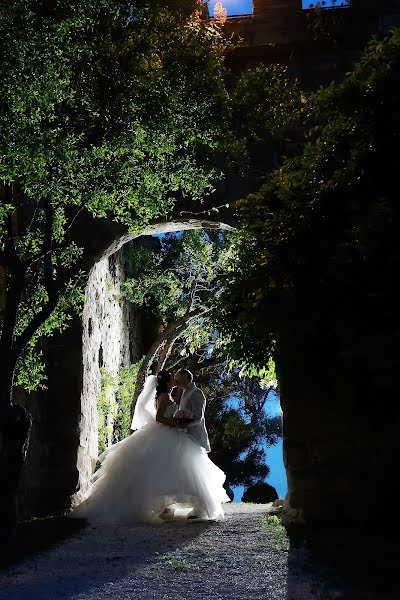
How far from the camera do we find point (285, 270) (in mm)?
5805

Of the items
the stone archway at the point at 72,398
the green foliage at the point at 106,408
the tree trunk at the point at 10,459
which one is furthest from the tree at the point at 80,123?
the green foliage at the point at 106,408

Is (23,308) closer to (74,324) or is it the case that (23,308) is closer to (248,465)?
(74,324)

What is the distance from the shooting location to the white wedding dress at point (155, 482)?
6.73 meters

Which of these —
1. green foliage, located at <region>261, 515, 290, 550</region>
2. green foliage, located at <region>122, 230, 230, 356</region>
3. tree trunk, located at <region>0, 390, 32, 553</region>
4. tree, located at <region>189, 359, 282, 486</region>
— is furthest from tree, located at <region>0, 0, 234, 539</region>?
tree, located at <region>189, 359, 282, 486</region>

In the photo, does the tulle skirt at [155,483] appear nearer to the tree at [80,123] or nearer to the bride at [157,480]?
the bride at [157,480]

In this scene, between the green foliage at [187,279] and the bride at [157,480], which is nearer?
the bride at [157,480]

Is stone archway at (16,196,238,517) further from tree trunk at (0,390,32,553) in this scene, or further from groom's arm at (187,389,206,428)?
tree trunk at (0,390,32,553)

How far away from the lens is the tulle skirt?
22.1 ft

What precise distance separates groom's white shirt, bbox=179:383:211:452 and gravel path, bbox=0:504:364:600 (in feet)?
5.31

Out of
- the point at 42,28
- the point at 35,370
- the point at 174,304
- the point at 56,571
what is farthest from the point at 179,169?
the point at 174,304

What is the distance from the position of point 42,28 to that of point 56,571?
13.6 ft

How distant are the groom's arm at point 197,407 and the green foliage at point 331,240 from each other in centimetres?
112

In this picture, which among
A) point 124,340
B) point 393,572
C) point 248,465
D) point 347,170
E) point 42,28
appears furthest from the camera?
point 248,465

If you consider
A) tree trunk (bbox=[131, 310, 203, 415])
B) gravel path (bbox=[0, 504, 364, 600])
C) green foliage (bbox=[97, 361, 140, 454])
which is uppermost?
tree trunk (bbox=[131, 310, 203, 415])
